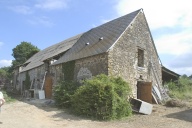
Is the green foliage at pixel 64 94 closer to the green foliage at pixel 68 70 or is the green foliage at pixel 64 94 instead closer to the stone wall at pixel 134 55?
the green foliage at pixel 68 70

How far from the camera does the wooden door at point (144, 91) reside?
51.9 feet

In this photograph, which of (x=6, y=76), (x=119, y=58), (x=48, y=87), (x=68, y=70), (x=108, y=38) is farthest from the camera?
(x=6, y=76)

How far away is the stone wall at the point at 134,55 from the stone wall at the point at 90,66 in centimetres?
37

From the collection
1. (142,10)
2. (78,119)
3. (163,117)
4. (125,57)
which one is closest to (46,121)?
(78,119)

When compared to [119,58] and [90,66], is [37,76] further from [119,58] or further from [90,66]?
[119,58]

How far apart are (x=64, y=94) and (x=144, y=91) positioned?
538 cm

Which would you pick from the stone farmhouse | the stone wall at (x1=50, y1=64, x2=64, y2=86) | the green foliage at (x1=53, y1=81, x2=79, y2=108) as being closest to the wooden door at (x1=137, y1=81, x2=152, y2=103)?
the stone farmhouse

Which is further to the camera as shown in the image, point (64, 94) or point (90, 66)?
point (90, 66)

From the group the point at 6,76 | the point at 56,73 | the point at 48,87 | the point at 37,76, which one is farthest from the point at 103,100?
the point at 6,76

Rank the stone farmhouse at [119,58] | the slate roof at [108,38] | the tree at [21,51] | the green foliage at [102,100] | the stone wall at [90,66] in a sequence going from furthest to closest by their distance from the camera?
the tree at [21,51]
the slate roof at [108,38]
the stone farmhouse at [119,58]
the stone wall at [90,66]
the green foliage at [102,100]

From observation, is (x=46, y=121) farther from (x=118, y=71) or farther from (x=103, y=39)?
(x=103, y=39)

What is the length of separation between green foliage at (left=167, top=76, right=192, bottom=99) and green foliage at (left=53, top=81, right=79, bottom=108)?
27.6 feet

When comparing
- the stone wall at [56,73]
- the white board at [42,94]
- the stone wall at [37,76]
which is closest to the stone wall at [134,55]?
the stone wall at [56,73]

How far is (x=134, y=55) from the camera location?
16.1m
